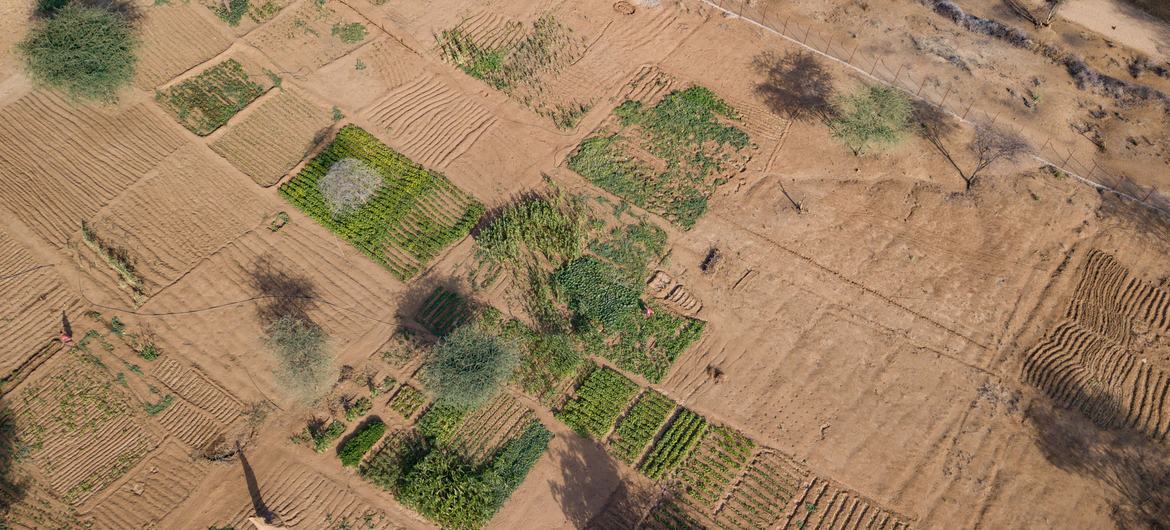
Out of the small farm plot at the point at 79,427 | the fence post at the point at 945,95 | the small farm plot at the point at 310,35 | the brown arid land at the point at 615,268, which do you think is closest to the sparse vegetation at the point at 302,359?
the brown arid land at the point at 615,268

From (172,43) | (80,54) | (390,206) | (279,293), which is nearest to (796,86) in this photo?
(390,206)

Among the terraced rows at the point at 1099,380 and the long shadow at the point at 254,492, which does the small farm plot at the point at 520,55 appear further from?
the terraced rows at the point at 1099,380

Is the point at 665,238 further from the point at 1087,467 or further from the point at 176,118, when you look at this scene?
the point at 176,118

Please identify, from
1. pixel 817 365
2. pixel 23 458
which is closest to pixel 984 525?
pixel 817 365

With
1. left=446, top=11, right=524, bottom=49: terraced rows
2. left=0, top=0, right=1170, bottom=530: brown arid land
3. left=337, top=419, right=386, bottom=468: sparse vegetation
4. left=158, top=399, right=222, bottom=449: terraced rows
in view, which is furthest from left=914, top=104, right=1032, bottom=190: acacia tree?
left=158, top=399, right=222, bottom=449: terraced rows

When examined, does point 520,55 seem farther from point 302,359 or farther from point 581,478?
point 581,478

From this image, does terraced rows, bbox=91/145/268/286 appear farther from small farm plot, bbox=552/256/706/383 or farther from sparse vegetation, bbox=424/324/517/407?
small farm plot, bbox=552/256/706/383

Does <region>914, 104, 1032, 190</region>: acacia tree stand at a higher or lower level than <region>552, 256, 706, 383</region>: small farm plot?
higher
